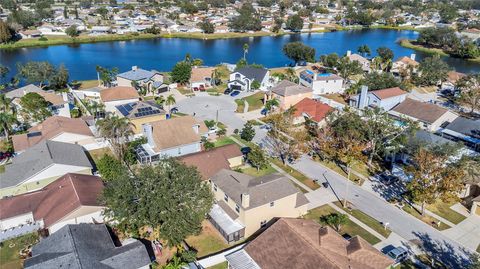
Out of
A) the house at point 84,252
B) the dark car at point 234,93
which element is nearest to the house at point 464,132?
the dark car at point 234,93

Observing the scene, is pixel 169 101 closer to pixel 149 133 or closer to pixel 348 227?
pixel 149 133

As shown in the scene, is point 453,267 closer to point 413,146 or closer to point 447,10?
point 413,146

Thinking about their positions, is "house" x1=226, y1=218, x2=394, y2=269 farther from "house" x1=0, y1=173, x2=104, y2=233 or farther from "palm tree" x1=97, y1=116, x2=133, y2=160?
"palm tree" x1=97, y1=116, x2=133, y2=160

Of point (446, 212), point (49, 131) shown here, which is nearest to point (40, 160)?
point (49, 131)

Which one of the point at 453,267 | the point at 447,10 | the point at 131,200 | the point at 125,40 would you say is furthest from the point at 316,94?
the point at 447,10

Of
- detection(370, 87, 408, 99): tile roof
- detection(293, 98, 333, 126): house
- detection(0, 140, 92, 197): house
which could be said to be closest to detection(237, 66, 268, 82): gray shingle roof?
detection(293, 98, 333, 126): house

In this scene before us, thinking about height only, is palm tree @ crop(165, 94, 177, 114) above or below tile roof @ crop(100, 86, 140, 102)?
below
